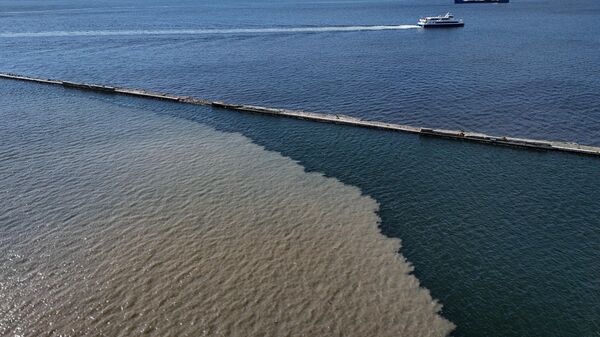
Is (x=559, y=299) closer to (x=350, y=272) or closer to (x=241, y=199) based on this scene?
(x=350, y=272)

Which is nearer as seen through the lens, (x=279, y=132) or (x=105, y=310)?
(x=105, y=310)

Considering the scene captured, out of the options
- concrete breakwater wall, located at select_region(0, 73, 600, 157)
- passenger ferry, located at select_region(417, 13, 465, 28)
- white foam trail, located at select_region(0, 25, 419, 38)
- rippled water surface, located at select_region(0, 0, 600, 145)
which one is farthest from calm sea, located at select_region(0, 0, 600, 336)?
passenger ferry, located at select_region(417, 13, 465, 28)

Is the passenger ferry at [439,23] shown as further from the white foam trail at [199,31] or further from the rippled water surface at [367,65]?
the white foam trail at [199,31]

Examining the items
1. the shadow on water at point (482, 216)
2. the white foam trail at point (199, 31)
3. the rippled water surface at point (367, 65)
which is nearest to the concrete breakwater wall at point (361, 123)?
the shadow on water at point (482, 216)

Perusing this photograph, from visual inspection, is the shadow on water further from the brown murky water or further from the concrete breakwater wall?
the brown murky water

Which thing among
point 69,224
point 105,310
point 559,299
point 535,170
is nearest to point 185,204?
point 69,224

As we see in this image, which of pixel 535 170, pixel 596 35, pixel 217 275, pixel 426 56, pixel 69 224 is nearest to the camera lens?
pixel 217 275
